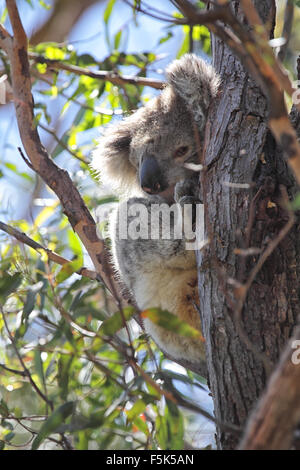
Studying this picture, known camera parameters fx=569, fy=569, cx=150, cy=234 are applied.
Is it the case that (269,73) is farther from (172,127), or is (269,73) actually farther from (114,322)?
(172,127)

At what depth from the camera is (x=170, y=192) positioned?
2564 millimetres

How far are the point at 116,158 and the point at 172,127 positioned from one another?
0.42 meters

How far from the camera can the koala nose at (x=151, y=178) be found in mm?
2338

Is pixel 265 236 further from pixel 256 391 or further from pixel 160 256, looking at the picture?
pixel 160 256

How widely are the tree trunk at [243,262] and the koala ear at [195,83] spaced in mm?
325

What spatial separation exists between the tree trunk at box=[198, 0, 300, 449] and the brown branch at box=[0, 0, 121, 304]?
1.85 feet

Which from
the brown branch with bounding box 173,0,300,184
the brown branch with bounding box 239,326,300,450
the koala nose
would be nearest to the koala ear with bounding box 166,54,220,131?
the koala nose

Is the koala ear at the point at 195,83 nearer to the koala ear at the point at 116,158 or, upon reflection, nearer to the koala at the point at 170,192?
the koala at the point at 170,192

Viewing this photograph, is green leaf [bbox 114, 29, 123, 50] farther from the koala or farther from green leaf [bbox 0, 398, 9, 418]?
green leaf [bbox 0, 398, 9, 418]

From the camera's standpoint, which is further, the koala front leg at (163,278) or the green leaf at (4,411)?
the koala front leg at (163,278)

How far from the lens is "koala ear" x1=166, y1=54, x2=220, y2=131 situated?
2277 millimetres

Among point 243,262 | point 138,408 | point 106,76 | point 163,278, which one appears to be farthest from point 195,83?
point 138,408

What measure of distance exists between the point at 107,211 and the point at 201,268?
1582 mm

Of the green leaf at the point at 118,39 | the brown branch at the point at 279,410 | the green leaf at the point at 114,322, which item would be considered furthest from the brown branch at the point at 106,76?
the brown branch at the point at 279,410
